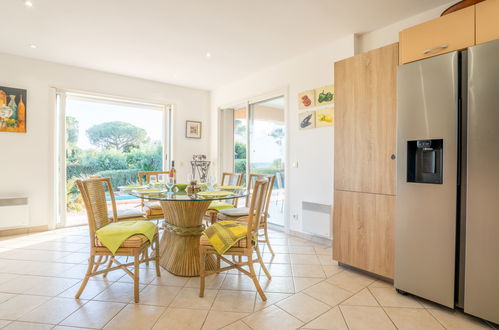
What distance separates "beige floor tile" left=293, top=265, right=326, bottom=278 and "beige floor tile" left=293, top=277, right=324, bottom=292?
0.07 metres

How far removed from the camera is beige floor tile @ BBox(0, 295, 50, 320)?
5.94 ft

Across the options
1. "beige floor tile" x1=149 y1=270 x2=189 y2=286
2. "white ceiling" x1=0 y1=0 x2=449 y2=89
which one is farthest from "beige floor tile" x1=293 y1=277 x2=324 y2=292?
"white ceiling" x1=0 y1=0 x2=449 y2=89

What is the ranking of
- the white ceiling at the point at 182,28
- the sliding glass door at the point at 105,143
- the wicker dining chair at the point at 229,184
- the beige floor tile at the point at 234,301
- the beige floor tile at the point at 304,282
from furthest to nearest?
the sliding glass door at the point at 105,143, the wicker dining chair at the point at 229,184, the white ceiling at the point at 182,28, the beige floor tile at the point at 304,282, the beige floor tile at the point at 234,301

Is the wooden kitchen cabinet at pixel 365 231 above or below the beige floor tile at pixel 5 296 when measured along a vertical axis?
above

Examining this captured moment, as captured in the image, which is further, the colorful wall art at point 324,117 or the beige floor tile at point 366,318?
the colorful wall art at point 324,117

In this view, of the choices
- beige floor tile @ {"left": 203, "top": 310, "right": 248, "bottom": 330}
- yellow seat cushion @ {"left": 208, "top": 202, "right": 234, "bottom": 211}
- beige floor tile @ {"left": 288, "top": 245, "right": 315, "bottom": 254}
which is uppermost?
yellow seat cushion @ {"left": 208, "top": 202, "right": 234, "bottom": 211}

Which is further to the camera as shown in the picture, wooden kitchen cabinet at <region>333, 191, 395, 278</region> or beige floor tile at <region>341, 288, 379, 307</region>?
wooden kitchen cabinet at <region>333, 191, 395, 278</region>

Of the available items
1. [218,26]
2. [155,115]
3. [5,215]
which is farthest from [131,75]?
[5,215]

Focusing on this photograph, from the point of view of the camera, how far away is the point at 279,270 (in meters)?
2.57

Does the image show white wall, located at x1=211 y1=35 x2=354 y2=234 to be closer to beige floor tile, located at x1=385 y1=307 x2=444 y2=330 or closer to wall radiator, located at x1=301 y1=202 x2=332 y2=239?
wall radiator, located at x1=301 y1=202 x2=332 y2=239

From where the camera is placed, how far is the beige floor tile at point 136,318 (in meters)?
1.68

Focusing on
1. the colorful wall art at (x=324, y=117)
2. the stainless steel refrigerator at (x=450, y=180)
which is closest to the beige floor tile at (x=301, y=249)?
the stainless steel refrigerator at (x=450, y=180)

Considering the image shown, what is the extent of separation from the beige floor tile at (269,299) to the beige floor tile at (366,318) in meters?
0.45

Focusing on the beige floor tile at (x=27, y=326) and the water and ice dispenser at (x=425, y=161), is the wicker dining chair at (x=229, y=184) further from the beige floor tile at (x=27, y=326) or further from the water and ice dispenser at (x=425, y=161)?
the water and ice dispenser at (x=425, y=161)
